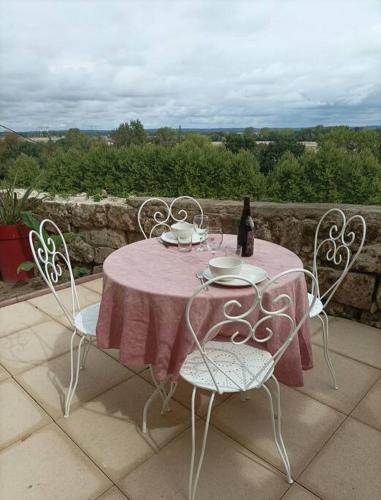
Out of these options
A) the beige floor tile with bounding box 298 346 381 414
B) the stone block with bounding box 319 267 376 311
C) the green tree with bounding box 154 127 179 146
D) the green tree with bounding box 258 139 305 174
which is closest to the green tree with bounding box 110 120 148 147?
the green tree with bounding box 154 127 179 146

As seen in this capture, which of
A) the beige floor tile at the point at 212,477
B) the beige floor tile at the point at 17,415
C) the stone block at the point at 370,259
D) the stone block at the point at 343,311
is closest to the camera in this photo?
the beige floor tile at the point at 212,477

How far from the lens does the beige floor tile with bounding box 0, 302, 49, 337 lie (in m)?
2.49

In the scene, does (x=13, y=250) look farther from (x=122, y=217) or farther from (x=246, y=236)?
(x=246, y=236)

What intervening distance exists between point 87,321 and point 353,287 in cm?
190

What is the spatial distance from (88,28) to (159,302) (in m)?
2.30

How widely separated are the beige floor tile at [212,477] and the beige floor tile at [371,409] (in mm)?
580

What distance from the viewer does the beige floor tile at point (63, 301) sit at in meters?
2.69

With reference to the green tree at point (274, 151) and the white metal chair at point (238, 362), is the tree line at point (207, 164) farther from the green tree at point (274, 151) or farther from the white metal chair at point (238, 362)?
the white metal chair at point (238, 362)

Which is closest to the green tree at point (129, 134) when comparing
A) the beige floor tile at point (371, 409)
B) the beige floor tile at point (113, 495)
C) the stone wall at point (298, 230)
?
the stone wall at point (298, 230)

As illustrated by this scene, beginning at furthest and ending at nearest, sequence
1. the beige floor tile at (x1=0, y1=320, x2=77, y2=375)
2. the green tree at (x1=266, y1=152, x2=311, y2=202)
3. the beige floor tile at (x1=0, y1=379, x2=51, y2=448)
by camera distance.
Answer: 1. the green tree at (x1=266, y1=152, x2=311, y2=202)
2. the beige floor tile at (x1=0, y1=320, x2=77, y2=375)
3. the beige floor tile at (x1=0, y1=379, x2=51, y2=448)

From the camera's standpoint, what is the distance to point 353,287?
7.98 ft

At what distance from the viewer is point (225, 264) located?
1417 mm

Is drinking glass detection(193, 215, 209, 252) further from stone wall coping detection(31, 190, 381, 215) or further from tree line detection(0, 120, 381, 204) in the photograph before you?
tree line detection(0, 120, 381, 204)

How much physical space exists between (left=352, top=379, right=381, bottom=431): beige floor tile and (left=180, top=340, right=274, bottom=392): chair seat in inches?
27.7
